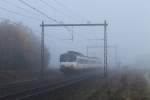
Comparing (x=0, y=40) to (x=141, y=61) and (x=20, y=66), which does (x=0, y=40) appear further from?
(x=141, y=61)

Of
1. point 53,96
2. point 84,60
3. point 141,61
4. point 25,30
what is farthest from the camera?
point 141,61

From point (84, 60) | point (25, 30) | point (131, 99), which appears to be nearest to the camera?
point (131, 99)

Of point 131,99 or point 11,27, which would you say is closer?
point 131,99

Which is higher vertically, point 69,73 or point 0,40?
point 0,40

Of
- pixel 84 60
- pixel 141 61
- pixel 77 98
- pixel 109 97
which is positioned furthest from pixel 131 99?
pixel 141 61

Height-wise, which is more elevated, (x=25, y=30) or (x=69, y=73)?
(x=25, y=30)

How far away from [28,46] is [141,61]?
4129 inches

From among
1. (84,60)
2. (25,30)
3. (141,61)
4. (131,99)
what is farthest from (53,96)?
(141,61)

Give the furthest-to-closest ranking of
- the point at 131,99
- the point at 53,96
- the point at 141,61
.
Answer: the point at 141,61 → the point at 53,96 → the point at 131,99

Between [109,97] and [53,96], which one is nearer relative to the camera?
[109,97]

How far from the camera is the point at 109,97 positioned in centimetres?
2069

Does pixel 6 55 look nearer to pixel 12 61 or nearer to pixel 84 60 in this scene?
pixel 12 61

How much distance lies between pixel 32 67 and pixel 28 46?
3683 mm

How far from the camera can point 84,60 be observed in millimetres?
62062
